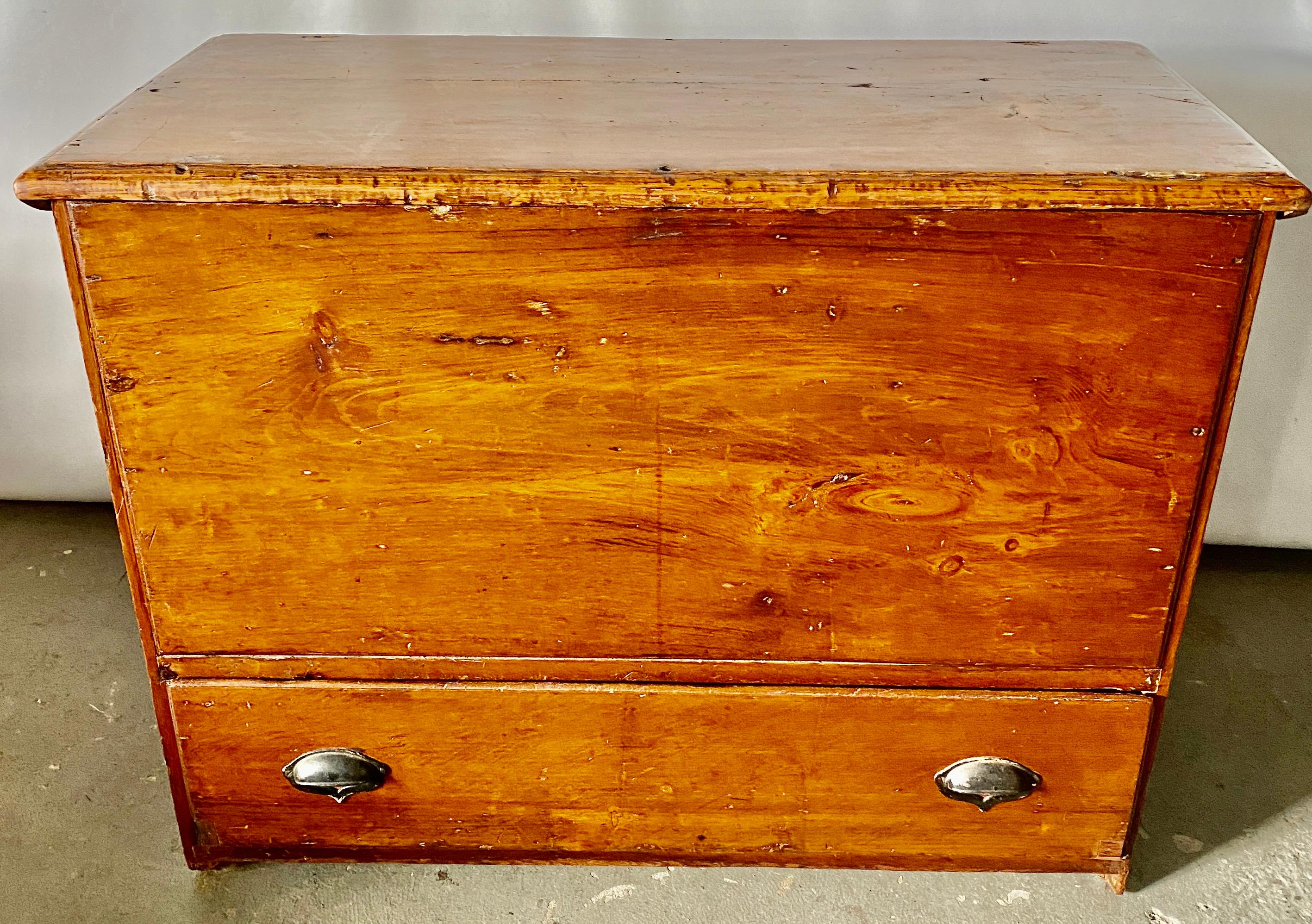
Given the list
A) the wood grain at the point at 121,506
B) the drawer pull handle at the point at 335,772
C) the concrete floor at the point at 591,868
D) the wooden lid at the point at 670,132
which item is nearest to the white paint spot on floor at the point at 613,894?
the concrete floor at the point at 591,868

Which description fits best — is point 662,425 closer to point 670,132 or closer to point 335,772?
point 670,132

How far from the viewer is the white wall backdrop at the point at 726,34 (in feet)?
4.87

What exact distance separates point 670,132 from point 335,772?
638 millimetres

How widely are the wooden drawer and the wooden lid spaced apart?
1.48 ft

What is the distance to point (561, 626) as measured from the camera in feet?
3.53

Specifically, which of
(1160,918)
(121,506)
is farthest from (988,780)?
(121,506)

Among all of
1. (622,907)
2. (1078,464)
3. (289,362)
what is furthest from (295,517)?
(1078,464)

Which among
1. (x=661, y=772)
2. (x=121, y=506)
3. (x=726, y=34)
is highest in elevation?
(x=726, y=34)

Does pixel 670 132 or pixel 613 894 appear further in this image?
pixel 613 894

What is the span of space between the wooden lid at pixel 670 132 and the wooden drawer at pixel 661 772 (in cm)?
45

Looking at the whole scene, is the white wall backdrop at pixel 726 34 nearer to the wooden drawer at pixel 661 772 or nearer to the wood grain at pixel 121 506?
the wood grain at pixel 121 506

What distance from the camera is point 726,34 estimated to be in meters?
1.53

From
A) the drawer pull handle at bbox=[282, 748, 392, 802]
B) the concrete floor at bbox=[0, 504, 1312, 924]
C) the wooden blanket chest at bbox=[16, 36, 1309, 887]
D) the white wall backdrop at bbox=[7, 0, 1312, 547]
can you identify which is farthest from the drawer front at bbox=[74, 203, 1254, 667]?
the white wall backdrop at bbox=[7, 0, 1312, 547]

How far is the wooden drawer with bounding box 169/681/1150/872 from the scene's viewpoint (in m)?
1.11
